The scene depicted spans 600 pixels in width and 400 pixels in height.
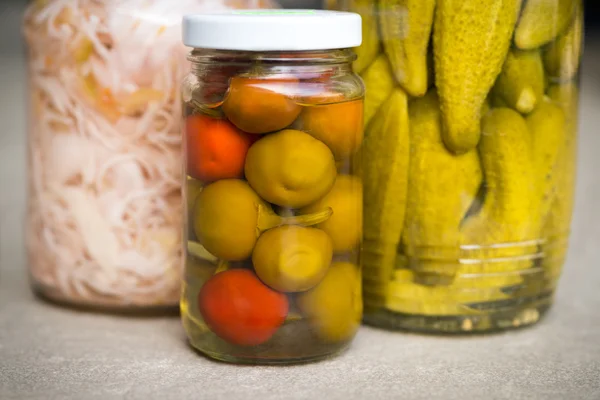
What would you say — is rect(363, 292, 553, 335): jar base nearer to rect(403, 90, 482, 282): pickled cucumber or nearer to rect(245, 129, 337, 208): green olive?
rect(403, 90, 482, 282): pickled cucumber

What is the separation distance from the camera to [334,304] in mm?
686

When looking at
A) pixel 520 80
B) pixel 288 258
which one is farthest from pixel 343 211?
pixel 520 80

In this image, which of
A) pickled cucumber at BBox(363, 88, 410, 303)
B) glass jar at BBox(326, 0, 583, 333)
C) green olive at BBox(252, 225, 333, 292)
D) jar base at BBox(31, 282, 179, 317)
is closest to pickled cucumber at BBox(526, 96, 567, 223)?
glass jar at BBox(326, 0, 583, 333)

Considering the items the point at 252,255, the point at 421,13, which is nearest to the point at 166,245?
the point at 252,255

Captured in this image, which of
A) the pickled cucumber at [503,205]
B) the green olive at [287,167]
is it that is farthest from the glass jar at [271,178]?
the pickled cucumber at [503,205]

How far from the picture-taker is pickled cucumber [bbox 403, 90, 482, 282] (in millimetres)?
724

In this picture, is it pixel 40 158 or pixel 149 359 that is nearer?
pixel 149 359

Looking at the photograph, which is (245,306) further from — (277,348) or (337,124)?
(337,124)

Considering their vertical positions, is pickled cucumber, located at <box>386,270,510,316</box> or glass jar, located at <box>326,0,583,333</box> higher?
glass jar, located at <box>326,0,583,333</box>

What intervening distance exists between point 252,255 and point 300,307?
54 millimetres

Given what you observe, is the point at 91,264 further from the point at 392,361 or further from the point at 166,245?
the point at 392,361

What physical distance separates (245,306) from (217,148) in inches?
4.7

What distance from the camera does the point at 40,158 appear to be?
82 centimetres

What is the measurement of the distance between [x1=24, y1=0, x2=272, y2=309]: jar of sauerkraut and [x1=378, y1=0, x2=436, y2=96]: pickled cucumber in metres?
0.15
